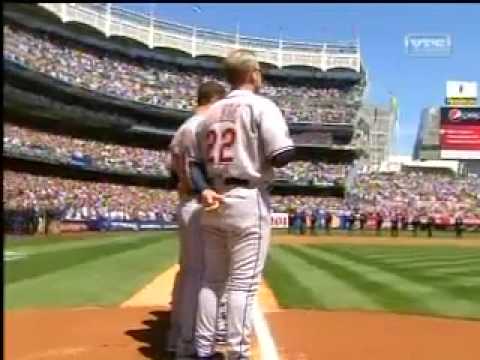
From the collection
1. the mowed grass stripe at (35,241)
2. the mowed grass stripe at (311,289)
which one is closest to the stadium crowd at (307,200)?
the mowed grass stripe at (35,241)

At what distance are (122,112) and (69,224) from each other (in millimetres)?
17215

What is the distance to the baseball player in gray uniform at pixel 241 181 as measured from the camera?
402 centimetres

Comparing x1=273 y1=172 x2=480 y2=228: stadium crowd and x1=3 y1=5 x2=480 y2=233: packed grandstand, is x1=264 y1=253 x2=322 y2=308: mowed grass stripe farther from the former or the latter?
x1=273 y1=172 x2=480 y2=228: stadium crowd

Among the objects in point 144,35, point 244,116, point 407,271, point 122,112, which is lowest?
point 407,271

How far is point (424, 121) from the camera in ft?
315

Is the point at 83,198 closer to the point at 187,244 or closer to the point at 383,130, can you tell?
the point at 187,244

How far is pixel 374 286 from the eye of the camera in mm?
10344

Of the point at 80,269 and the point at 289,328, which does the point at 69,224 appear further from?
the point at 289,328

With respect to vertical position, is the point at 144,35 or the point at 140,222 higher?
the point at 144,35

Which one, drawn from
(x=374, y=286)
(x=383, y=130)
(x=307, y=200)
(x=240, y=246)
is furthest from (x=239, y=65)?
(x=383, y=130)

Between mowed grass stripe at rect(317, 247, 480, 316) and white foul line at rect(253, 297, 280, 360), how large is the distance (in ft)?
7.27

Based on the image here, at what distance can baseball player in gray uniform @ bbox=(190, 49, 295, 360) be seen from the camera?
13.2ft

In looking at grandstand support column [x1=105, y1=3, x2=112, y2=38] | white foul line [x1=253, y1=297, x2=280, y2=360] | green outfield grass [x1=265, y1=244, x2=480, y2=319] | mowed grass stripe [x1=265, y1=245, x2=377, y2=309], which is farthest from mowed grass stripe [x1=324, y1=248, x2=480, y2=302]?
grandstand support column [x1=105, y1=3, x2=112, y2=38]

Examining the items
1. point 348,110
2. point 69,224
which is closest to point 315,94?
point 348,110
